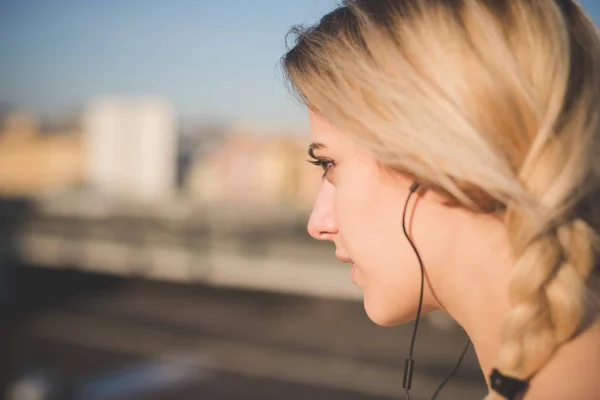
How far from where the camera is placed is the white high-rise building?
202ft

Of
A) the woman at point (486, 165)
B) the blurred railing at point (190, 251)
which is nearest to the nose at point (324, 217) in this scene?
the woman at point (486, 165)

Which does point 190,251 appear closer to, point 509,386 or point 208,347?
point 208,347

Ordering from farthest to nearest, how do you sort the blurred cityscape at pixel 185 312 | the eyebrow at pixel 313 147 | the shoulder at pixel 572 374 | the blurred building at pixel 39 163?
the blurred building at pixel 39 163
the blurred cityscape at pixel 185 312
the eyebrow at pixel 313 147
the shoulder at pixel 572 374

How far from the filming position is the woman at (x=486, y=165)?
966 millimetres

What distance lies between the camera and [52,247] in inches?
999

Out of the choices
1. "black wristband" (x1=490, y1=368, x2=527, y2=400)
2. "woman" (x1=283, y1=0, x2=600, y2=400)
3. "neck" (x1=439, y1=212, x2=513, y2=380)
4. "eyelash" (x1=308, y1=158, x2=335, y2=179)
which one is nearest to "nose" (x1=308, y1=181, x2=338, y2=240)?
"eyelash" (x1=308, y1=158, x2=335, y2=179)

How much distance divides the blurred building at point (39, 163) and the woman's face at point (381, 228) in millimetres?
75031

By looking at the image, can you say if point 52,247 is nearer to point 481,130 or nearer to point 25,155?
point 481,130

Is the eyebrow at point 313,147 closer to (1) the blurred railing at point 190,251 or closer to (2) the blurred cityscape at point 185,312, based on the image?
(2) the blurred cityscape at point 185,312

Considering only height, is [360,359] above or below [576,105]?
below

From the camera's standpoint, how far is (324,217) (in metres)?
1.32

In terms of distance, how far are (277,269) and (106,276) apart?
10.2 meters

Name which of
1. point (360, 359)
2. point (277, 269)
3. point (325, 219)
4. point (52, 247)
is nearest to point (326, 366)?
point (360, 359)

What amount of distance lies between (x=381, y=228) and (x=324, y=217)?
180mm
